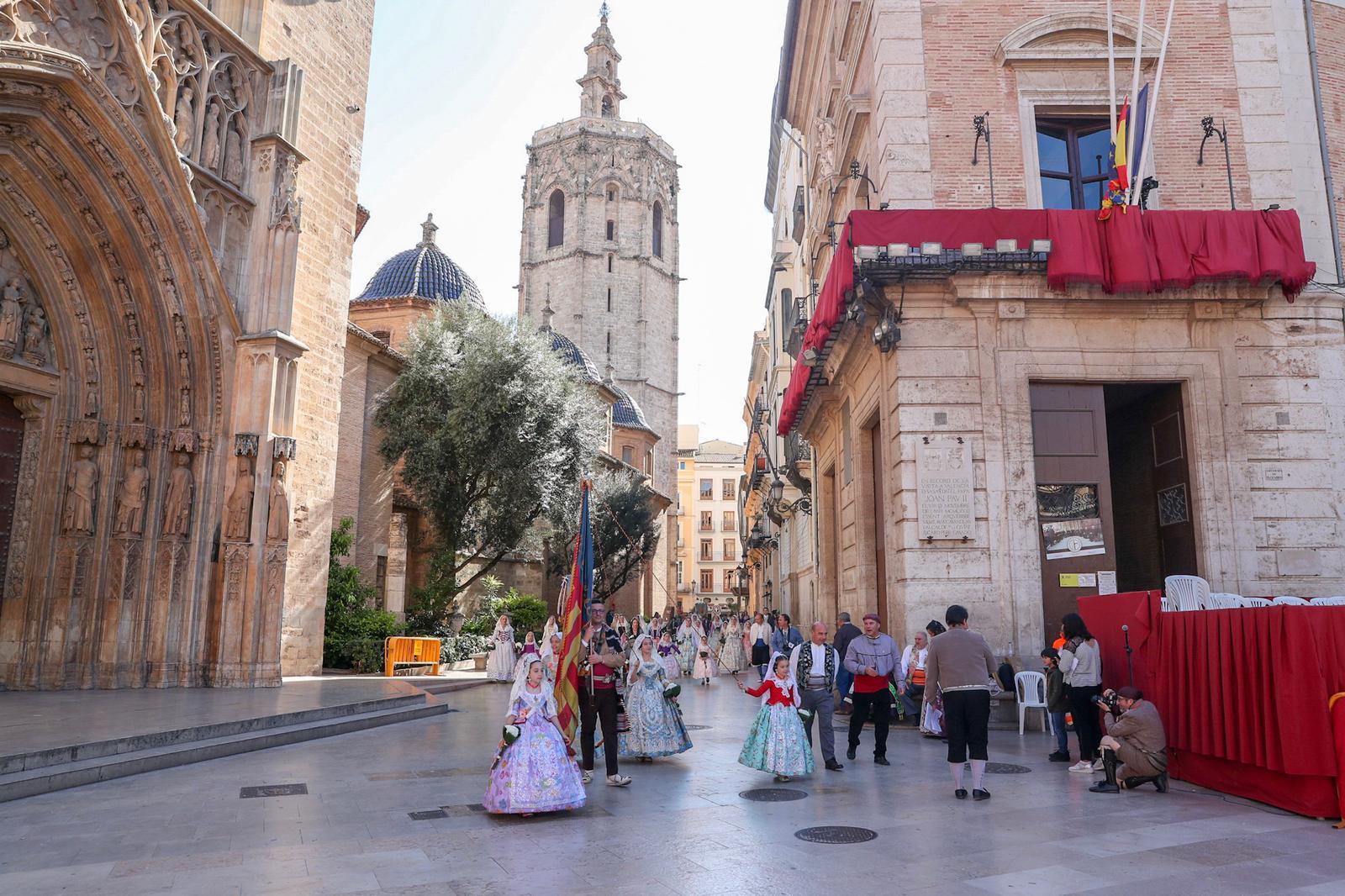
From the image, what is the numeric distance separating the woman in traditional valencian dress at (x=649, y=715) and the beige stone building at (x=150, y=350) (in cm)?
778

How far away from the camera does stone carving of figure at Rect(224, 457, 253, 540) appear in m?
14.8

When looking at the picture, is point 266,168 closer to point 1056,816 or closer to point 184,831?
point 184,831

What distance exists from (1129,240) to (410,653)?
1617cm

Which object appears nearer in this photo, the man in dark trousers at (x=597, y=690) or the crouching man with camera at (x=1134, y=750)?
the crouching man with camera at (x=1134, y=750)

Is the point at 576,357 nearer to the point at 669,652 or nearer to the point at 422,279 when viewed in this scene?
the point at 422,279

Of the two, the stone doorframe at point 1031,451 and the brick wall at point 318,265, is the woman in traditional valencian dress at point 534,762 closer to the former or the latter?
the stone doorframe at point 1031,451

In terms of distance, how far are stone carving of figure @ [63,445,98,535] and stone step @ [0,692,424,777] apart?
4.94m

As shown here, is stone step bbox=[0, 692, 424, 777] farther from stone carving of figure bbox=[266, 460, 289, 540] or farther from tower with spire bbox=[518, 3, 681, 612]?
tower with spire bbox=[518, 3, 681, 612]

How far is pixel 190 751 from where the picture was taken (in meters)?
9.39

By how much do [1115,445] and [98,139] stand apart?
54.9 ft

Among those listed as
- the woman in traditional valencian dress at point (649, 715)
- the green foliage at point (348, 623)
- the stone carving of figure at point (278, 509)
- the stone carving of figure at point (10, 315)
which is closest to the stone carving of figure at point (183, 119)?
the stone carving of figure at point (10, 315)

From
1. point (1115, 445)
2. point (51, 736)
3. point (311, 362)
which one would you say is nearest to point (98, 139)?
point (311, 362)

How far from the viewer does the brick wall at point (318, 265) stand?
55.1 ft

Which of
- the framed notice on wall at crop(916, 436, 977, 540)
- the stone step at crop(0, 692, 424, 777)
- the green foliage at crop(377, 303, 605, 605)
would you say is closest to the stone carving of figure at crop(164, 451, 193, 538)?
the stone step at crop(0, 692, 424, 777)
